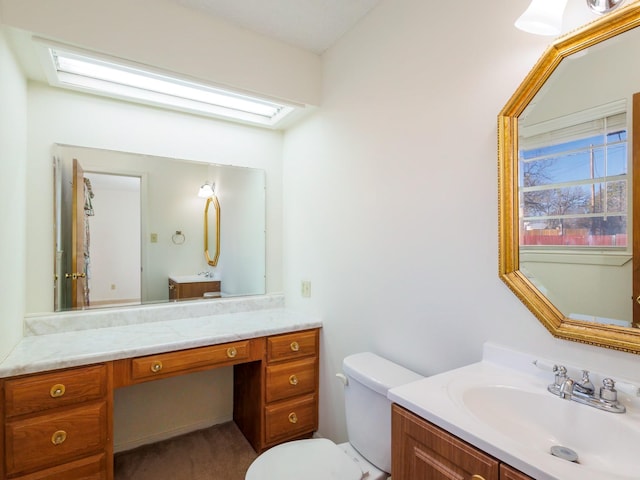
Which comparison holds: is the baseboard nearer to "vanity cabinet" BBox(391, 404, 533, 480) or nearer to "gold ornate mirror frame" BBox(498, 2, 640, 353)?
"vanity cabinet" BBox(391, 404, 533, 480)

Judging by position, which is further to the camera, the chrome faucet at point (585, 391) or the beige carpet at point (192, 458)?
the beige carpet at point (192, 458)

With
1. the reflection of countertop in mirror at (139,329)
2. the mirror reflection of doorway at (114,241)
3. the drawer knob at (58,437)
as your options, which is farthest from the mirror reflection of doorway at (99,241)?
the drawer knob at (58,437)

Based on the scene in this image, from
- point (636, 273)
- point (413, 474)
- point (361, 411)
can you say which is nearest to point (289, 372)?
point (361, 411)

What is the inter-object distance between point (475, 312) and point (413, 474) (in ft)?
2.02

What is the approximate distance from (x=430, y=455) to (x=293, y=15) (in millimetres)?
2072

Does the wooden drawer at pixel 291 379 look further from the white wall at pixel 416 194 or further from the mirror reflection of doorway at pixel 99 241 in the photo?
the mirror reflection of doorway at pixel 99 241

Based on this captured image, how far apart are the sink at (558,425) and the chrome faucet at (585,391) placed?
2 centimetres

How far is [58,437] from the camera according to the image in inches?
56.8

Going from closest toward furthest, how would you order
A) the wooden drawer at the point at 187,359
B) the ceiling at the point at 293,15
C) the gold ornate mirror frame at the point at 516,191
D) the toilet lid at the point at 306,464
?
the gold ornate mirror frame at the point at 516,191 < the toilet lid at the point at 306,464 < the wooden drawer at the point at 187,359 < the ceiling at the point at 293,15

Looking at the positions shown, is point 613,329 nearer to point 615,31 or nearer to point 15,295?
point 615,31

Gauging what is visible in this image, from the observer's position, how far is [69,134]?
74.2 inches

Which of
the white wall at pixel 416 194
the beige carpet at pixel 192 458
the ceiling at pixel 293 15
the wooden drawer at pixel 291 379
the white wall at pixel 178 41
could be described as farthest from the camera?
the wooden drawer at pixel 291 379

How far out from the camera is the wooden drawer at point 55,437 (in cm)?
137

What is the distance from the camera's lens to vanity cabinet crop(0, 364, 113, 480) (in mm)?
1369
